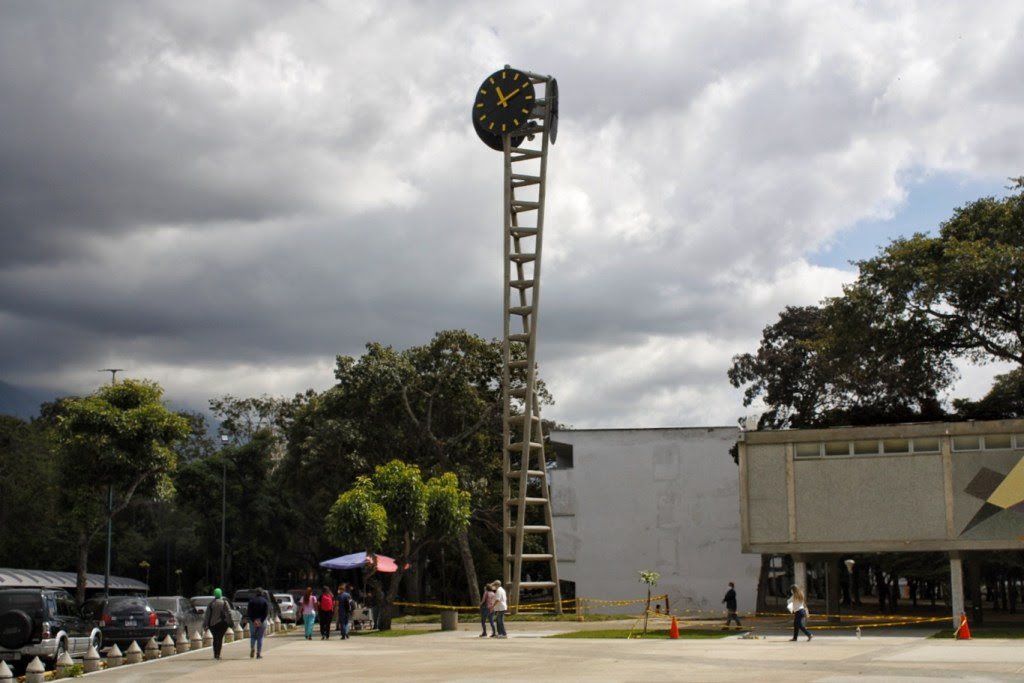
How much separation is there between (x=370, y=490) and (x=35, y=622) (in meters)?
15.7

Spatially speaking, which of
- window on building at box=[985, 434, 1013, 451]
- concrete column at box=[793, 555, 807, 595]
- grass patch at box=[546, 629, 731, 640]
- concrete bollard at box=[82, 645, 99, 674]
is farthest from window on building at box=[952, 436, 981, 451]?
concrete bollard at box=[82, 645, 99, 674]

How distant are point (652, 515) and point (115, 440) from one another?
2536 centimetres

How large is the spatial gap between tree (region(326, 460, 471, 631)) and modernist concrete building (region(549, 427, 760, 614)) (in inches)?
632

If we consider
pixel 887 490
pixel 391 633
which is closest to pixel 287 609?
pixel 391 633

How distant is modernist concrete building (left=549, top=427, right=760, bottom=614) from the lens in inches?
2068

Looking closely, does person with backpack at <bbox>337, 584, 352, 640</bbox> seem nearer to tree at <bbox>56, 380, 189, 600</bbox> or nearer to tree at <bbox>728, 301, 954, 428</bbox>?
tree at <bbox>56, 380, 189, 600</bbox>

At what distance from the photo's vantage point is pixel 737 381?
6097cm

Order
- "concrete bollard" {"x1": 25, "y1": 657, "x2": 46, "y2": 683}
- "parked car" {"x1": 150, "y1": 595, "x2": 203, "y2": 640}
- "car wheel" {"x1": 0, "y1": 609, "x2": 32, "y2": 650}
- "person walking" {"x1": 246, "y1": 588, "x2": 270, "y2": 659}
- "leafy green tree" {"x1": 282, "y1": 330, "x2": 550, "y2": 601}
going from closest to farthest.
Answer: "concrete bollard" {"x1": 25, "y1": 657, "x2": 46, "y2": 683} → "car wheel" {"x1": 0, "y1": 609, "x2": 32, "y2": 650} → "person walking" {"x1": 246, "y1": 588, "x2": 270, "y2": 659} → "parked car" {"x1": 150, "y1": 595, "x2": 203, "y2": 640} → "leafy green tree" {"x1": 282, "y1": 330, "x2": 550, "y2": 601}

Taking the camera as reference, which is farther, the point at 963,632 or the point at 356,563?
the point at 356,563

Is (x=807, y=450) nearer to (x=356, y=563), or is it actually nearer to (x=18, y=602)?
(x=356, y=563)

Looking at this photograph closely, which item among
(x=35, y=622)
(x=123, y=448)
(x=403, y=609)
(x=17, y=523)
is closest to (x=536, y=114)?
(x=123, y=448)

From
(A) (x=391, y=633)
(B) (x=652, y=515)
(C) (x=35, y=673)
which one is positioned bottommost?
(A) (x=391, y=633)

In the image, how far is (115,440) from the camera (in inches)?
1545

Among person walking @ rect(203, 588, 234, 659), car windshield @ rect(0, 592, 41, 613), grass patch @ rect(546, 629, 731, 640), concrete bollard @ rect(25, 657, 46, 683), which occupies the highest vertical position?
car windshield @ rect(0, 592, 41, 613)
